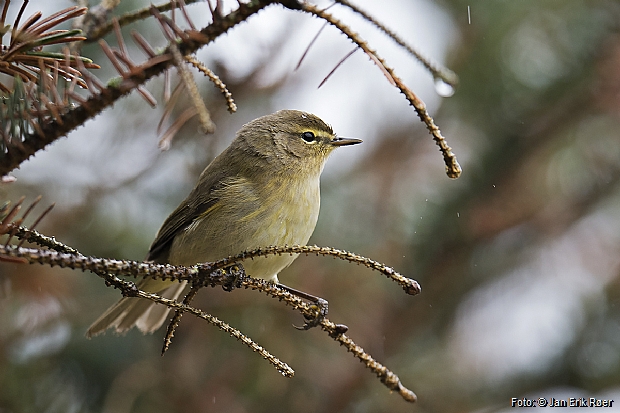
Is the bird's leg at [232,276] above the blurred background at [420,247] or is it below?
below

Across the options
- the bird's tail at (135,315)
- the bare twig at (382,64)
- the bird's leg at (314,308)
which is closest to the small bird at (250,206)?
the bird's tail at (135,315)

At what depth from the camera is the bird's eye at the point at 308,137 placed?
3189mm

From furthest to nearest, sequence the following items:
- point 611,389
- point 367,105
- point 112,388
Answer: point 367,105 < point 611,389 < point 112,388

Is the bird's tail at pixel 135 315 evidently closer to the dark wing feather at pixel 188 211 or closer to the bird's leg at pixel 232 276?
the dark wing feather at pixel 188 211

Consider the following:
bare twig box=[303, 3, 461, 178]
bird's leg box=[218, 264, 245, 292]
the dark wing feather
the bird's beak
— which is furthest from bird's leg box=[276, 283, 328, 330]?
the bird's beak

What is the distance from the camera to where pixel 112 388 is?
261 cm

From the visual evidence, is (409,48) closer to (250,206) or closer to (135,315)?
(250,206)

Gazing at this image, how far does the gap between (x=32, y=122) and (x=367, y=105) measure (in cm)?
308

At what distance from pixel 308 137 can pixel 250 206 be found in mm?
624

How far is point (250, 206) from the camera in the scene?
2766 mm

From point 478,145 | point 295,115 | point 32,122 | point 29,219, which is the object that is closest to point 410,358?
point 478,145

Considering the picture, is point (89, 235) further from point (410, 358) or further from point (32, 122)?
point (32, 122)

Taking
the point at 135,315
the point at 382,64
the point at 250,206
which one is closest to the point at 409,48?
the point at 382,64

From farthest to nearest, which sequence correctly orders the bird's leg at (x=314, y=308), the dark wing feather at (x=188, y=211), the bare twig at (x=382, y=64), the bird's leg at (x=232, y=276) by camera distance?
the dark wing feather at (x=188, y=211), the bird's leg at (x=314, y=308), the bird's leg at (x=232, y=276), the bare twig at (x=382, y=64)
